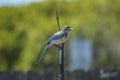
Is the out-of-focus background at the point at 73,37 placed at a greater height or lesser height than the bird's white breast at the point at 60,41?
greater

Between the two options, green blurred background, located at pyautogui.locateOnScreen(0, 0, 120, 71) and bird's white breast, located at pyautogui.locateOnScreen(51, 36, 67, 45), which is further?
green blurred background, located at pyautogui.locateOnScreen(0, 0, 120, 71)

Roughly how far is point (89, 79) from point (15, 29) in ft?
58.1

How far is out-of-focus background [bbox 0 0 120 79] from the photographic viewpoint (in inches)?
1128

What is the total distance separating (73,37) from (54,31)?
989 mm

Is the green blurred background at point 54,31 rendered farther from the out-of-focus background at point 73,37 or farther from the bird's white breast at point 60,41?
the bird's white breast at point 60,41

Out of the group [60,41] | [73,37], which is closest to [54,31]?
[73,37]

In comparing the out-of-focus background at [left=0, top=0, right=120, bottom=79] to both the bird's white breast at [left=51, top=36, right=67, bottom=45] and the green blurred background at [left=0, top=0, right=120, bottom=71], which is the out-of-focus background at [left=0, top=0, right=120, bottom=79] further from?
the bird's white breast at [left=51, top=36, right=67, bottom=45]

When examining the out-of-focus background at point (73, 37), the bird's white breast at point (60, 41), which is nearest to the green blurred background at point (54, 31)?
the out-of-focus background at point (73, 37)

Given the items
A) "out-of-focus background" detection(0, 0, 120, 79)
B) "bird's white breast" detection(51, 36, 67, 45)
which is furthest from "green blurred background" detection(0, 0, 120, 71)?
"bird's white breast" detection(51, 36, 67, 45)

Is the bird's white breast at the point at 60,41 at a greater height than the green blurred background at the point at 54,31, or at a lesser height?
lesser

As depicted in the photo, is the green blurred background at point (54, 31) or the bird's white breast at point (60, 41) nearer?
the bird's white breast at point (60, 41)

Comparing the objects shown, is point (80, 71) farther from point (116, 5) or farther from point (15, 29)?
point (15, 29)

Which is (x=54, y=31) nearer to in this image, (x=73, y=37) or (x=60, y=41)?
(x=73, y=37)

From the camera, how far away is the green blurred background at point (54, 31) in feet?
94.4
